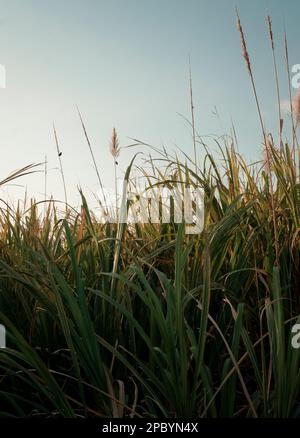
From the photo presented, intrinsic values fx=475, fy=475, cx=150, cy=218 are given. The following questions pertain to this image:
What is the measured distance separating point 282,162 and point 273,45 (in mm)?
574

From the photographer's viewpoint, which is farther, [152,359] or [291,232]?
[291,232]

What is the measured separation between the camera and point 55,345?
1403 mm

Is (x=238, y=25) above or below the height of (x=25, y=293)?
above

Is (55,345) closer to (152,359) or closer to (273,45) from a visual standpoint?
(152,359)

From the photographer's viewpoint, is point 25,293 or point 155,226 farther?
point 155,226

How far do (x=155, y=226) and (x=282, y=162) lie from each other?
613 mm

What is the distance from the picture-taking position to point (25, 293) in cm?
156

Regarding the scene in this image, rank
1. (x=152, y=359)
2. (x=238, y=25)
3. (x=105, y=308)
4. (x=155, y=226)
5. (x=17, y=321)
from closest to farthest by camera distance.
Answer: (x=152, y=359)
(x=105, y=308)
(x=17, y=321)
(x=238, y=25)
(x=155, y=226)

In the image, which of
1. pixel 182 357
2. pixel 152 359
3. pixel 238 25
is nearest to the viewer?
pixel 182 357

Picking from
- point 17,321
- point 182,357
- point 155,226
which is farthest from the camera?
point 155,226
